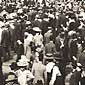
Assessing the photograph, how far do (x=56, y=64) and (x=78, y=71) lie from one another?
27 centimetres

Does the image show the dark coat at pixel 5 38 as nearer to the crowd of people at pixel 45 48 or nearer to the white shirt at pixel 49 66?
the crowd of people at pixel 45 48

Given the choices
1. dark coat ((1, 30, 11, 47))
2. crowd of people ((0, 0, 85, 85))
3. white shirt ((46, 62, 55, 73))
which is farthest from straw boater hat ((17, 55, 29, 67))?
dark coat ((1, 30, 11, 47))

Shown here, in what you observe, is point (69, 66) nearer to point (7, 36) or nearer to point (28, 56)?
point (28, 56)

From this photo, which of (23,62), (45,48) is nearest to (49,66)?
(23,62)

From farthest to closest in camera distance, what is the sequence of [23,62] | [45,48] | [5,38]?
[5,38]
[45,48]
[23,62]

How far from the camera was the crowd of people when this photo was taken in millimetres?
3080

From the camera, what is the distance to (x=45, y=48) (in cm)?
355

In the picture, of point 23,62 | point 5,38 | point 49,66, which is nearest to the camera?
point 49,66

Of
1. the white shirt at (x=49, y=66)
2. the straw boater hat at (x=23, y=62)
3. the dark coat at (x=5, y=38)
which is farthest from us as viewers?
the dark coat at (x=5, y=38)

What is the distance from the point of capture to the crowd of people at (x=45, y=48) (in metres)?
3.08

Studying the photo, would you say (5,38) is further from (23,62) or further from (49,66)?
(49,66)

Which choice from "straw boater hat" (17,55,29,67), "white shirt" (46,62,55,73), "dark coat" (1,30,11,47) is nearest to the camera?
"white shirt" (46,62,55,73)

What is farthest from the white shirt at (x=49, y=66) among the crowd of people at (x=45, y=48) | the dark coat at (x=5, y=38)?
the dark coat at (x=5, y=38)

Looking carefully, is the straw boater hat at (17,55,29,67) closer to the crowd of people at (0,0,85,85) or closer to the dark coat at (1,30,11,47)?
the crowd of people at (0,0,85,85)
